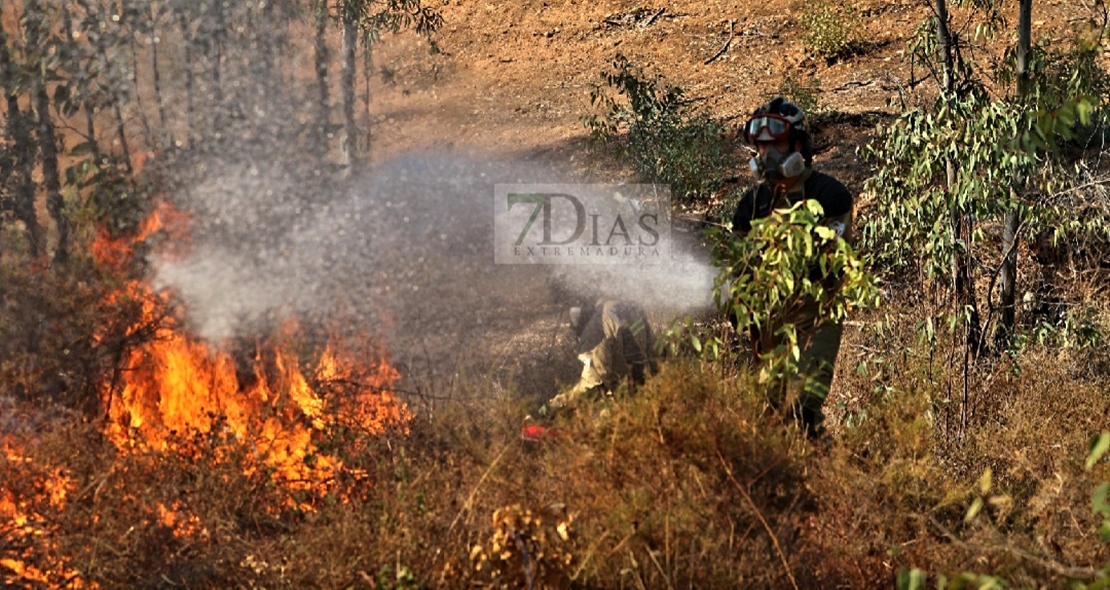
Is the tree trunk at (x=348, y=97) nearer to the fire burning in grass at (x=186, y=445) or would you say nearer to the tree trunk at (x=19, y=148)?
the tree trunk at (x=19, y=148)

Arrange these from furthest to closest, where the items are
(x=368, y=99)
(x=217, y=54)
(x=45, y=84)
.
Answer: (x=368, y=99) → (x=217, y=54) → (x=45, y=84)

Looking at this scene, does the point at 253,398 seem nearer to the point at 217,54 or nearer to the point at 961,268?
the point at 961,268

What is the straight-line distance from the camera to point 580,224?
11570mm

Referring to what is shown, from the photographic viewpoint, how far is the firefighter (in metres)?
5.25

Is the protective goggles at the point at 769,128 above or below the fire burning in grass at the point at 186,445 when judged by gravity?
above

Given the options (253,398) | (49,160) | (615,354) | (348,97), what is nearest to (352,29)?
(348,97)

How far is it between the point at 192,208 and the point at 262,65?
11.6 ft

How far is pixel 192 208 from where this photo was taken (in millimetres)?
10375

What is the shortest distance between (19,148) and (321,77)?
541cm

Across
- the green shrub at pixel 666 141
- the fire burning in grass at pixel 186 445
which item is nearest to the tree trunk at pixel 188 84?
the green shrub at pixel 666 141

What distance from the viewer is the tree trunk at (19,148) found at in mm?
8148

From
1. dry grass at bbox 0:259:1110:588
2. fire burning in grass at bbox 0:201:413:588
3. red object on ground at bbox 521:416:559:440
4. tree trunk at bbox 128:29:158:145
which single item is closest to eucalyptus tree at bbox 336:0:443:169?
tree trunk at bbox 128:29:158:145

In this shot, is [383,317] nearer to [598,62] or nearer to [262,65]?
[262,65]

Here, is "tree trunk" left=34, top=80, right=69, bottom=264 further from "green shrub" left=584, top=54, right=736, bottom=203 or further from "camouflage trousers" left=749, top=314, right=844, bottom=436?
"camouflage trousers" left=749, top=314, right=844, bottom=436
